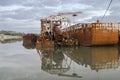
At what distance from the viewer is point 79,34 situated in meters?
32.8

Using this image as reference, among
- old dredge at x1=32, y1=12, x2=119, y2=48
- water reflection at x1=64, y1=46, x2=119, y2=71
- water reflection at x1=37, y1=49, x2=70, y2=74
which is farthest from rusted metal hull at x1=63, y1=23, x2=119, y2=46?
water reflection at x1=37, y1=49, x2=70, y2=74

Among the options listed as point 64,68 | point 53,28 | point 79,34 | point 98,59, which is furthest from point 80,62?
point 53,28

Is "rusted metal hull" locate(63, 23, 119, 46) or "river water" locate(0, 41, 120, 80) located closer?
"river water" locate(0, 41, 120, 80)

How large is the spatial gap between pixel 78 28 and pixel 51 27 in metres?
3.82

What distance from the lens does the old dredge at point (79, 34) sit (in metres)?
28.8

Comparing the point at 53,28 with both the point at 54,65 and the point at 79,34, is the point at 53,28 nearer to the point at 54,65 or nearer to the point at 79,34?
the point at 79,34

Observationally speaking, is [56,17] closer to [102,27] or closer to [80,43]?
[80,43]

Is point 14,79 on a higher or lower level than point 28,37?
higher

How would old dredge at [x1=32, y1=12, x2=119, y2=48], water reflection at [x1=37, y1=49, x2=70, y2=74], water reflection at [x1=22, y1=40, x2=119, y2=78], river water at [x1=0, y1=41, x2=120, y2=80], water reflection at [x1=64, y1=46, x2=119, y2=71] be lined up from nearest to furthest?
river water at [x1=0, y1=41, x2=120, y2=80], water reflection at [x1=37, y1=49, x2=70, y2=74], water reflection at [x1=22, y1=40, x2=119, y2=78], water reflection at [x1=64, y1=46, x2=119, y2=71], old dredge at [x1=32, y1=12, x2=119, y2=48]

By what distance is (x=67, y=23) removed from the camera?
133ft

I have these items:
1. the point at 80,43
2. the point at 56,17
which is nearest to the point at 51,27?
the point at 56,17

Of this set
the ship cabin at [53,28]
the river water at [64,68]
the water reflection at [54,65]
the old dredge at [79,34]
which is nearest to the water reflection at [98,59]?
the river water at [64,68]

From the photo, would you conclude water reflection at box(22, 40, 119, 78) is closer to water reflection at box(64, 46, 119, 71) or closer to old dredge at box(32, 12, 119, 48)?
water reflection at box(64, 46, 119, 71)

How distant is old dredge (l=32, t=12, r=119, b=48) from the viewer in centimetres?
2875
